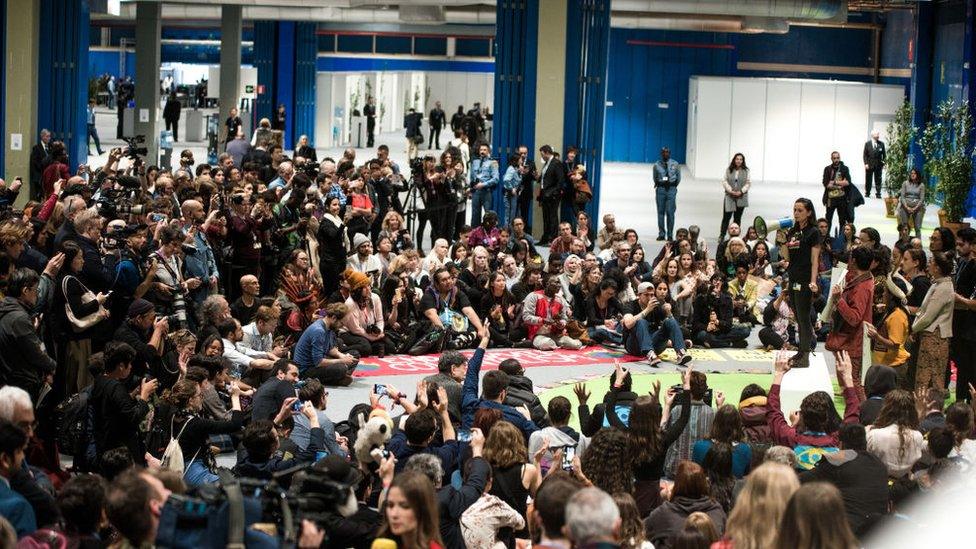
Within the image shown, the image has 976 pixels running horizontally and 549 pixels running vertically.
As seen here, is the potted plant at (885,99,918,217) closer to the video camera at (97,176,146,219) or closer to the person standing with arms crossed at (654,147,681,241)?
the person standing with arms crossed at (654,147,681,241)

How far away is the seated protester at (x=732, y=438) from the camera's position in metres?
8.22

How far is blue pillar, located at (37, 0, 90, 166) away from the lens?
21031 mm

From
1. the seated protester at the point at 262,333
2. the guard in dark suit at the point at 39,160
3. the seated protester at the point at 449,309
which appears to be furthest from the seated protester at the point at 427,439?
the guard in dark suit at the point at 39,160

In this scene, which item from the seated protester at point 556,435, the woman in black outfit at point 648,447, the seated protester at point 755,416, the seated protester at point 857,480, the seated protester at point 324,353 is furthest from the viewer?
the seated protester at point 324,353

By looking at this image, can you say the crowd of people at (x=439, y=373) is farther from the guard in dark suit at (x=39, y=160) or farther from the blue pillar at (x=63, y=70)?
the blue pillar at (x=63, y=70)

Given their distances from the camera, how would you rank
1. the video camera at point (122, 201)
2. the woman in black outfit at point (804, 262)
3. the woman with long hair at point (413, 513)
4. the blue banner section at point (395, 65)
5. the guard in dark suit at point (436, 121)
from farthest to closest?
the blue banner section at point (395, 65)
the guard in dark suit at point (436, 121)
the video camera at point (122, 201)
the woman in black outfit at point (804, 262)
the woman with long hair at point (413, 513)

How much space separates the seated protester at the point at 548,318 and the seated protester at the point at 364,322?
1472 mm

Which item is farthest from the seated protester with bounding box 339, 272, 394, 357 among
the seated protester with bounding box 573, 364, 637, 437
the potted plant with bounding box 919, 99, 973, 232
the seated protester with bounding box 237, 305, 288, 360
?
the potted plant with bounding box 919, 99, 973, 232

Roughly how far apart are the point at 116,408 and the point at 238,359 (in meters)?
2.74

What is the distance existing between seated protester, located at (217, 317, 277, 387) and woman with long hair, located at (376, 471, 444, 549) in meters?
5.78

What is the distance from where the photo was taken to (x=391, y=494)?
215 inches

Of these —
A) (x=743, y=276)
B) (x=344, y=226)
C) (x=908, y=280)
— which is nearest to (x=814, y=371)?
(x=908, y=280)

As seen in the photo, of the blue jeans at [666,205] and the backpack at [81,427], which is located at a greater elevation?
the blue jeans at [666,205]

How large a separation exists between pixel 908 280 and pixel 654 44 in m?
25.9
